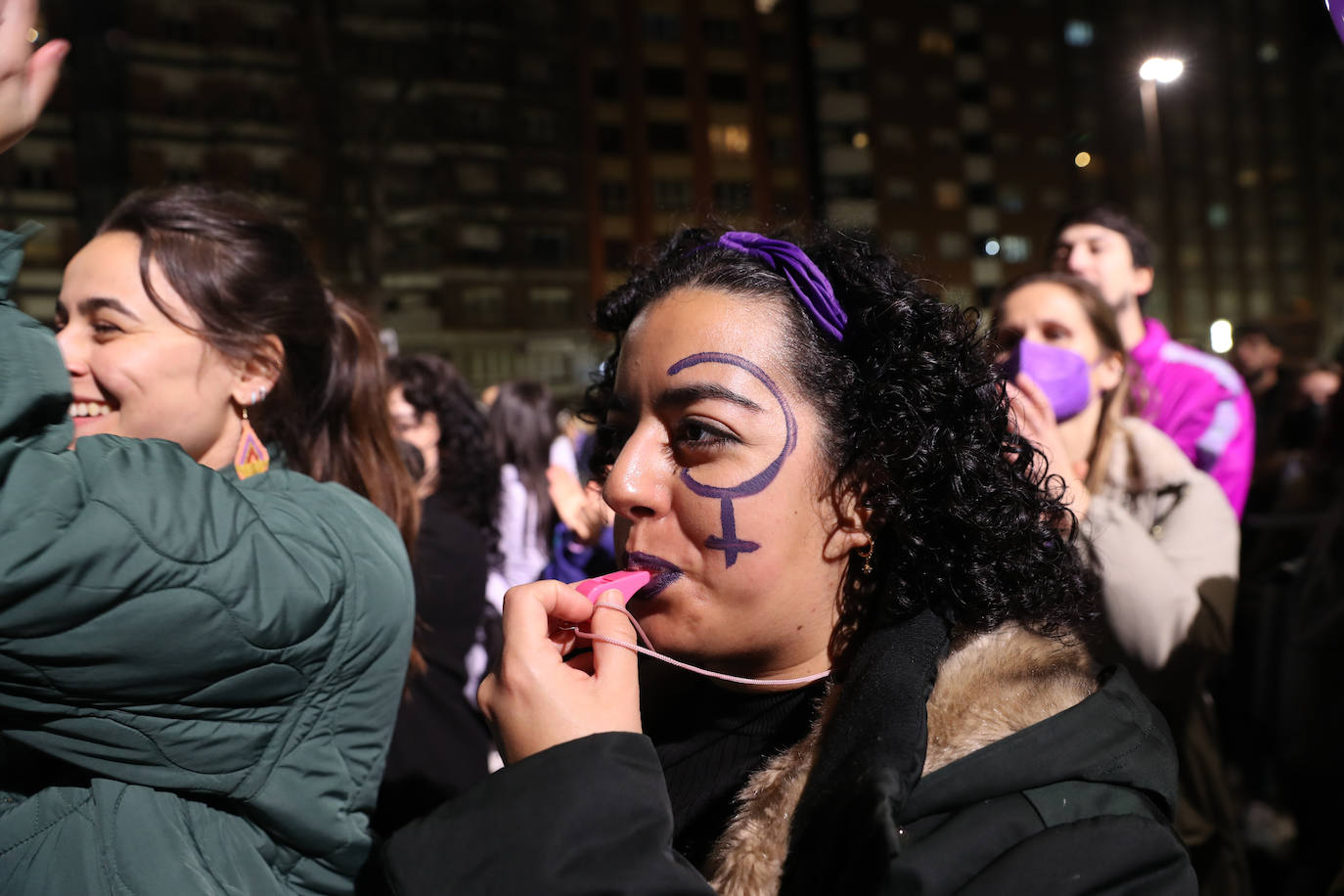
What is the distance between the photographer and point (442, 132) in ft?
112

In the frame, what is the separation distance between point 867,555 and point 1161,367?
3.04 meters

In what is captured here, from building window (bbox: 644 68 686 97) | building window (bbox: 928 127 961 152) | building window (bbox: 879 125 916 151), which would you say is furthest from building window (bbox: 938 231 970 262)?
building window (bbox: 644 68 686 97)

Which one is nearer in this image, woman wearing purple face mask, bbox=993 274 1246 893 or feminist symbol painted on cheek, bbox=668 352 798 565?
feminist symbol painted on cheek, bbox=668 352 798 565

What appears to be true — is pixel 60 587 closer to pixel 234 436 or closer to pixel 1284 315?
pixel 234 436

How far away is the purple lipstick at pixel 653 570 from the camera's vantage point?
4.94 feet

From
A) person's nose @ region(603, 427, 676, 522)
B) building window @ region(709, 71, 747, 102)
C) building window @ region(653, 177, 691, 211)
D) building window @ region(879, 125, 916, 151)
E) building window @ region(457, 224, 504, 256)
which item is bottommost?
person's nose @ region(603, 427, 676, 522)

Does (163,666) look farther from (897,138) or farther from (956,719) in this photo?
(897,138)

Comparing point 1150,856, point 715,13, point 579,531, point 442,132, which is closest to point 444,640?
point 579,531

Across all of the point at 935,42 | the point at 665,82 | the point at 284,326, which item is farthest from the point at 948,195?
Result: the point at 284,326

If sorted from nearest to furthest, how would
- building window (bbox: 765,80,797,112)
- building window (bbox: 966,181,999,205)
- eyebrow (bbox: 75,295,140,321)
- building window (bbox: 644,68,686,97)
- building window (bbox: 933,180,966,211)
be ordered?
1. eyebrow (bbox: 75,295,140,321)
2. building window (bbox: 644,68,686,97)
3. building window (bbox: 765,80,797,112)
4. building window (bbox: 933,180,966,211)
5. building window (bbox: 966,181,999,205)

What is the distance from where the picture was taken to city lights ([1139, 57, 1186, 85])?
198 inches

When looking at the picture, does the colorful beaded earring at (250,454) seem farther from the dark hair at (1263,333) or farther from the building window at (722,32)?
the building window at (722,32)

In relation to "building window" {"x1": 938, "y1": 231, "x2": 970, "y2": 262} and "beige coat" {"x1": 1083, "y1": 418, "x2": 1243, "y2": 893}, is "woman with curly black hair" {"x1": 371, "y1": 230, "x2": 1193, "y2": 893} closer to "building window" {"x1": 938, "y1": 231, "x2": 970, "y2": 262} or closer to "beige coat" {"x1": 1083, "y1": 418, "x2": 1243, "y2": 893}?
"beige coat" {"x1": 1083, "y1": 418, "x2": 1243, "y2": 893}

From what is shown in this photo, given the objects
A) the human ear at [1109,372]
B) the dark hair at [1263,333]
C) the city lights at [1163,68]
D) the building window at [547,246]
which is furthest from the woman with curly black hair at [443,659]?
the building window at [547,246]
